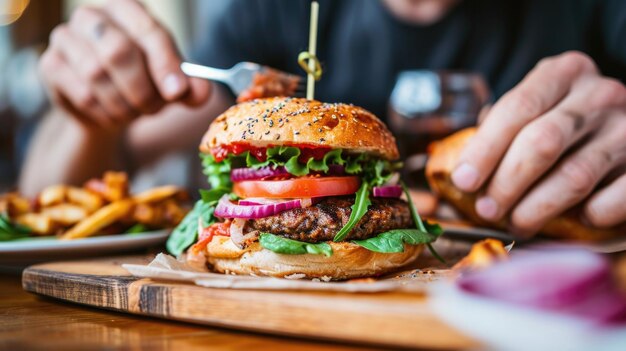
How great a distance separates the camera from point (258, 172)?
6.21 ft

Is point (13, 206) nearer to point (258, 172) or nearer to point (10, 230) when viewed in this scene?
point (10, 230)

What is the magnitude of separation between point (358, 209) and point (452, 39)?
2882 millimetres

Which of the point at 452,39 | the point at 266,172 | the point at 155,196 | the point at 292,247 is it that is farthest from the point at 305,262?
the point at 452,39

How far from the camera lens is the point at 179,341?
1.31 metres

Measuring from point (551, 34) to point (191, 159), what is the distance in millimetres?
3263

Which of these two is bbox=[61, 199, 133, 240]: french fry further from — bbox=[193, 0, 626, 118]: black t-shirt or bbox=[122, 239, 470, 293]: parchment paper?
bbox=[193, 0, 626, 118]: black t-shirt

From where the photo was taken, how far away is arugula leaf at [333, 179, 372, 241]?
177 centimetres

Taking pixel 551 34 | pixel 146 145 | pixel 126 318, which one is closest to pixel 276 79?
pixel 126 318

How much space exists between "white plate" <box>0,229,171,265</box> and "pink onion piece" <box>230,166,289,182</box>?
0.64 meters

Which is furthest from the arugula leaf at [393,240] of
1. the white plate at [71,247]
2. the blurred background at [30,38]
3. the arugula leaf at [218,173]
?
the blurred background at [30,38]

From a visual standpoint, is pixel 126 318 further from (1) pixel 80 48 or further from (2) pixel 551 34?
(2) pixel 551 34

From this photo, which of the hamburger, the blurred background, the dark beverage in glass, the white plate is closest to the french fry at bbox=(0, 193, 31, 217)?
the white plate

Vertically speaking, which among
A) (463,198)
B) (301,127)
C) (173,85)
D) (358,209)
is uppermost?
(173,85)

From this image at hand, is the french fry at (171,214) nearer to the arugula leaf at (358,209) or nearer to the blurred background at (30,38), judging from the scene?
the arugula leaf at (358,209)
